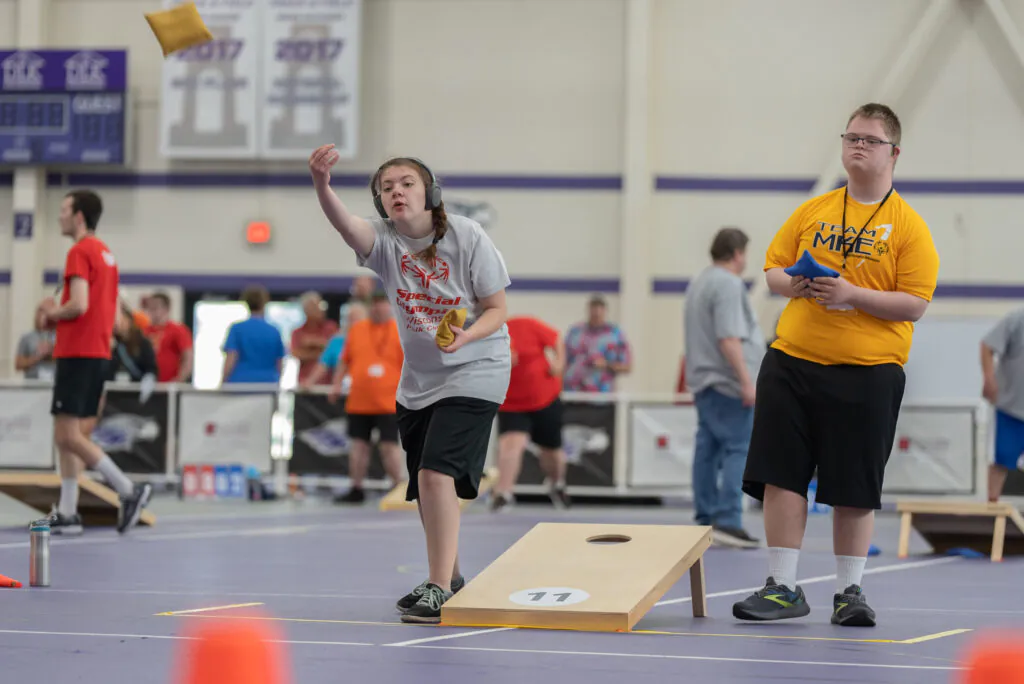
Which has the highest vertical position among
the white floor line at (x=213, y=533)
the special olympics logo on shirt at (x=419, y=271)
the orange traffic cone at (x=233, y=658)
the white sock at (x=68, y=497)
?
the special olympics logo on shirt at (x=419, y=271)

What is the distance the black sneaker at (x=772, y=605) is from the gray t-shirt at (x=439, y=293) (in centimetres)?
118

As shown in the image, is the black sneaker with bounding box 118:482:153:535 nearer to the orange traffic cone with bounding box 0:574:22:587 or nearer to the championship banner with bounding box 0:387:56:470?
the orange traffic cone with bounding box 0:574:22:587

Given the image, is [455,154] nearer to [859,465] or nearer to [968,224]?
[968,224]

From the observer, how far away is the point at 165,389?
13.6 m

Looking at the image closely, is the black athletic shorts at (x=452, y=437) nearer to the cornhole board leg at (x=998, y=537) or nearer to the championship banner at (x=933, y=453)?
the cornhole board leg at (x=998, y=537)

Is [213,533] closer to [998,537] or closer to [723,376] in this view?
[723,376]

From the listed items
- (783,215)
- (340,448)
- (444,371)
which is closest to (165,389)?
(340,448)

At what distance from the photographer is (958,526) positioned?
29.6ft

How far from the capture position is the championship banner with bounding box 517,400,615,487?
13148mm

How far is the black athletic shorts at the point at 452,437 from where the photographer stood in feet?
16.4

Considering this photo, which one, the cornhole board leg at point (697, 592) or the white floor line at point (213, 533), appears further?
the white floor line at point (213, 533)

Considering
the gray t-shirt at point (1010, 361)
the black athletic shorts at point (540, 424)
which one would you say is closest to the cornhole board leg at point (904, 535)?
the gray t-shirt at point (1010, 361)

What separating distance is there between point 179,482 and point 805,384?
941 cm

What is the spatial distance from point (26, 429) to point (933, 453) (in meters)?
8.27
